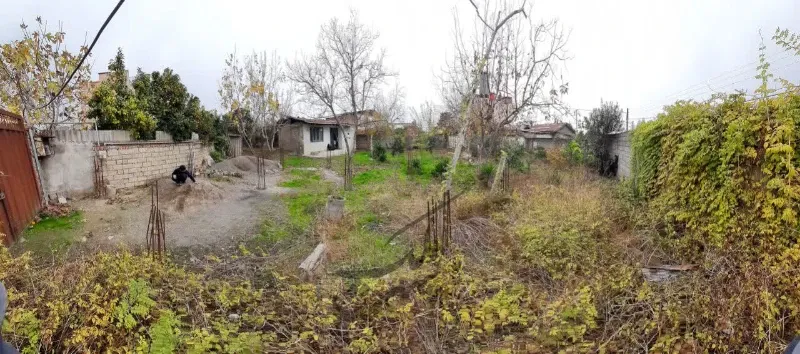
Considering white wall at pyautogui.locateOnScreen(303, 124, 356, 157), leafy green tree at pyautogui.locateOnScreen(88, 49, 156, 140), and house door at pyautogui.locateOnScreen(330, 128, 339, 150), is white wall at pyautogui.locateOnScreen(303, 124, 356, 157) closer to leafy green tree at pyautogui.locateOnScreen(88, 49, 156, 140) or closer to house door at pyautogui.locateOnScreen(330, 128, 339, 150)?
house door at pyautogui.locateOnScreen(330, 128, 339, 150)

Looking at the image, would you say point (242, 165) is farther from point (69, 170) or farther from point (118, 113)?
point (69, 170)

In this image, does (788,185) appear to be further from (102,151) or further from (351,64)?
(351,64)

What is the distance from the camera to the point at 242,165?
16.9m

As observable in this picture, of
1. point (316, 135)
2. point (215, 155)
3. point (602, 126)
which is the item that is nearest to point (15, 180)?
point (215, 155)

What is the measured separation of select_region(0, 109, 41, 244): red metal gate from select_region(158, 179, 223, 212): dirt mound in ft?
7.34

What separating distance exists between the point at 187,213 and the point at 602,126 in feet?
45.4

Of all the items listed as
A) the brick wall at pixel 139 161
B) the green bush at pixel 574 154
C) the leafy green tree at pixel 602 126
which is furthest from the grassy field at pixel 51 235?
the leafy green tree at pixel 602 126

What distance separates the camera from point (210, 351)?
3.14m

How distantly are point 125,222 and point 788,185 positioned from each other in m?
10.0

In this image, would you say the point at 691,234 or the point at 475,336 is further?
the point at 691,234

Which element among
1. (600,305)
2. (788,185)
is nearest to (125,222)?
(600,305)

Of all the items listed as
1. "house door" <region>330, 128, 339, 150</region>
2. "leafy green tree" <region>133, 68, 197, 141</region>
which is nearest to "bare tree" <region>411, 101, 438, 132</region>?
"house door" <region>330, 128, 339, 150</region>

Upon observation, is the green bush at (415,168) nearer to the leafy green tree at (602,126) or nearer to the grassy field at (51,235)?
the leafy green tree at (602,126)

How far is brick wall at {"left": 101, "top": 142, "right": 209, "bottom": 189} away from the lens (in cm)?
1034
